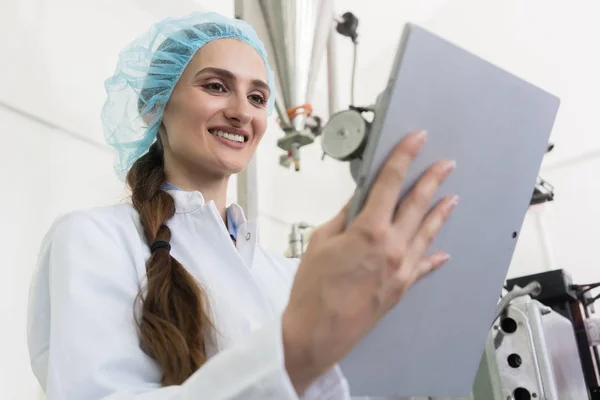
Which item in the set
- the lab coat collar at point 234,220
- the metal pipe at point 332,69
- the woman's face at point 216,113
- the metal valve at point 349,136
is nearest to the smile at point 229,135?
the woman's face at point 216,113

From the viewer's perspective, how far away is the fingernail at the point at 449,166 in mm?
421

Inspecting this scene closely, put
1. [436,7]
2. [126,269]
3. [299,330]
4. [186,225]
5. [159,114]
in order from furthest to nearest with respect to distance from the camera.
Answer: [436,7] < [159,114] < [186,225] < [126,269] < [299,330]

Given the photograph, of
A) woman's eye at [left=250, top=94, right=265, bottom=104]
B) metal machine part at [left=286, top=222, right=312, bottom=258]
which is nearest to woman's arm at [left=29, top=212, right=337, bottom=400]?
woman's eye at [left=250, top=94, right=265, bottom=104]

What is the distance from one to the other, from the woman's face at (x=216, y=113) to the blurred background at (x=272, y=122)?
0.71 feet

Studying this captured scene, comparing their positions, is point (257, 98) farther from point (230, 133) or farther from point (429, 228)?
point (429, 228)

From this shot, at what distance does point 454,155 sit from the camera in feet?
1.46

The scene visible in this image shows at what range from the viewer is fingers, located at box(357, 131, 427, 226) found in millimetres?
357

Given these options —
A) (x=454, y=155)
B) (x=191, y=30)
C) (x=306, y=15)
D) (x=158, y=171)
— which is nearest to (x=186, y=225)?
(x=158, y=171)

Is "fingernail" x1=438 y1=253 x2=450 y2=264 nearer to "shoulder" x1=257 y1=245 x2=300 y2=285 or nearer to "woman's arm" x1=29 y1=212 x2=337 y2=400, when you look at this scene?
"woman's arm" x1=29 y1=212 x2=337 y2=400

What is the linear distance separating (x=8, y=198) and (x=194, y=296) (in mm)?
627

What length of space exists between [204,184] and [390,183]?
1.72 ft

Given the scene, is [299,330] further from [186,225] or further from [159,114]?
[159,114]

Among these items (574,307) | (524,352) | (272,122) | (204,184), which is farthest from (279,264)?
(272,122)

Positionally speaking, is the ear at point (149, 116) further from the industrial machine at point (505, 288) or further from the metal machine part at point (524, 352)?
the metal machine part at point (524, 352)
